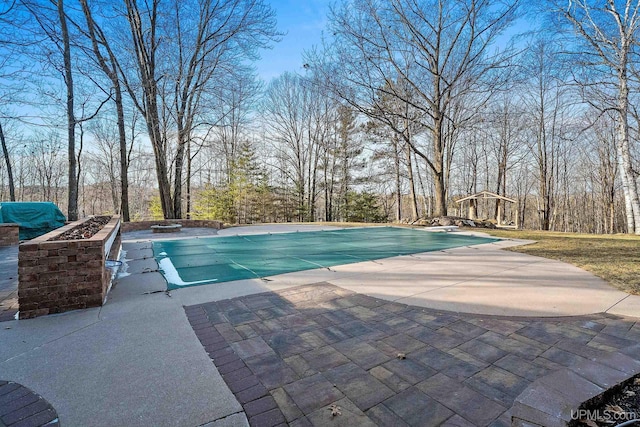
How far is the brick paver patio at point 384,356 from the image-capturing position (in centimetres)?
137

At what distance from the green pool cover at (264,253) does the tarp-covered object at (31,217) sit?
10.2 feet

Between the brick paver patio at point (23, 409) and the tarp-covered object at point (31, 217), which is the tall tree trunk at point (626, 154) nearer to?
the brick paver patio at point (23, 409)

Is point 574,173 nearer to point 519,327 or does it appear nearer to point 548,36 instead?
point 548,36

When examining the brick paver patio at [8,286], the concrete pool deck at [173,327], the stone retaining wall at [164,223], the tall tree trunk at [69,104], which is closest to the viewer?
the concrete pool deck at [173,327]

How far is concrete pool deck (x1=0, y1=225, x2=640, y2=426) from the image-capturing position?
142cm

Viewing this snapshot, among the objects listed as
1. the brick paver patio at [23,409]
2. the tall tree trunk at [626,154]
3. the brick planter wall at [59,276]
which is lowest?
the brick paver patio at [23,409]

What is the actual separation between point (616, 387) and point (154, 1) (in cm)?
1353

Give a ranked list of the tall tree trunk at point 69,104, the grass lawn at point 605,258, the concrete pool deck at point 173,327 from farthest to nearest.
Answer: the tall tree trunk at point 69,104
the grass lawn at point 605,258
the concrete pool deck at point 173,327

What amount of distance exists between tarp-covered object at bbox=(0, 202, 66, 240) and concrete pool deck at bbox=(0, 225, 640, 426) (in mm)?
4656

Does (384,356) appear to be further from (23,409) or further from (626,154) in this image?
(626,154)

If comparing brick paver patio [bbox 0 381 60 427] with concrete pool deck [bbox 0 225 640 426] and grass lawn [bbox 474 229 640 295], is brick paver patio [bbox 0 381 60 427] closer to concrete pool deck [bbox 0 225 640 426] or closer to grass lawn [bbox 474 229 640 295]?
concrete pool deck [bbox 0 225 640 426]

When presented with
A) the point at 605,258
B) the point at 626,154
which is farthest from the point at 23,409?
the point at 626,154

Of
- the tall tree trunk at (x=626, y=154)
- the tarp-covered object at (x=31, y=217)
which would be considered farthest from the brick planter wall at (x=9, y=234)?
the tall tree trunk at (x=626, y=154)

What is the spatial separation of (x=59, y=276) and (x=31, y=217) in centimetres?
645
